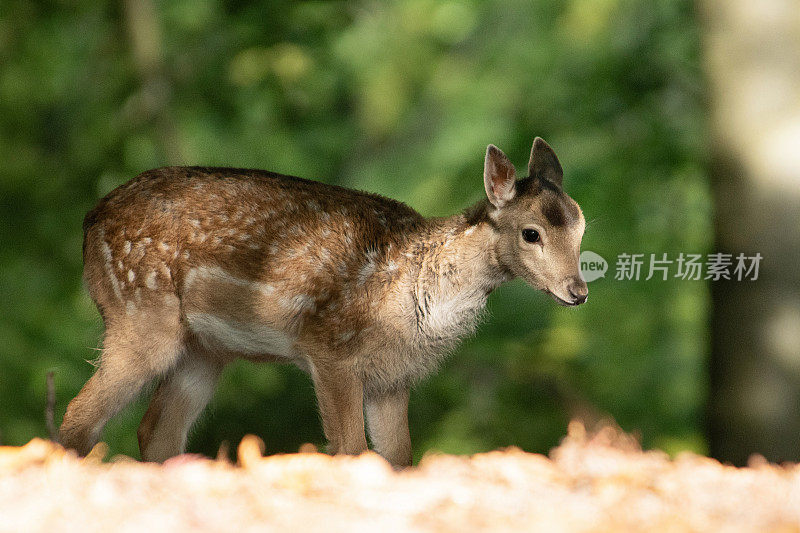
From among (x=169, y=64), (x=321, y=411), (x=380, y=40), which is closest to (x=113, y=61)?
(x=169, y=64)

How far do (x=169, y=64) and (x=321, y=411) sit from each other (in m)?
5.81

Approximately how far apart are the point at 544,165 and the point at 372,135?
5813 mm

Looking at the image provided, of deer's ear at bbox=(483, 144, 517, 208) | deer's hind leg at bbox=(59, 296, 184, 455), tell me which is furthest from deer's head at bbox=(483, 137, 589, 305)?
deer's hind leg at bbox=(59, 296, 184, 455)

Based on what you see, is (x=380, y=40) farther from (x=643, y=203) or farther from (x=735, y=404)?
(x=735, y=404)

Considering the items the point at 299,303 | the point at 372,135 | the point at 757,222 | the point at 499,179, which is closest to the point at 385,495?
the point at 299,303

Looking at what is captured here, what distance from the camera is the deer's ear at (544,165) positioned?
15.6 feet

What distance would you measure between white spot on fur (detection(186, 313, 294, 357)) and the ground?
97cm

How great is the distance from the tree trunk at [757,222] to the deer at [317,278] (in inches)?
66.0

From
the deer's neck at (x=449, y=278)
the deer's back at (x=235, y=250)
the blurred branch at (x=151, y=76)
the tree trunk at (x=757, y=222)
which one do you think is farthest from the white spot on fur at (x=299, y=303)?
the blurred branch at (x=151, y=76)

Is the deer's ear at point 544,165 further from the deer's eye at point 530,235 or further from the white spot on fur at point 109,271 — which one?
the white spot on fur at point 109,271

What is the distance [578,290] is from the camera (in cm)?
438

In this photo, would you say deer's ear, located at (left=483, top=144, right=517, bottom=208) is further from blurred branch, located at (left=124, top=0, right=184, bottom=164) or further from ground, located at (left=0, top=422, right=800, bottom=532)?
blurred branch, located at (left=124, top=0, right=184, bottom=164)

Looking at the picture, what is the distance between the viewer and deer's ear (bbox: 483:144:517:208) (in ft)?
15.2

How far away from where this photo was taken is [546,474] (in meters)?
3.46
